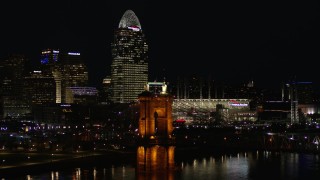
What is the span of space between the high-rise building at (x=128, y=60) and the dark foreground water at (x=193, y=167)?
80125 millimetres

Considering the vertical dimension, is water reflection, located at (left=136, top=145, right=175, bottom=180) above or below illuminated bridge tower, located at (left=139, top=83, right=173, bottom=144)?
below

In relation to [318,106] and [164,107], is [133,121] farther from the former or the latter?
[318,106]

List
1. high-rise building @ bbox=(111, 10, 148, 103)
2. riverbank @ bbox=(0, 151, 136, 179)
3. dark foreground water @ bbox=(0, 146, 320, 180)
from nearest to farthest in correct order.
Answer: riverbank @ bbox=(0, 151, 136, 179) → dark foreground water @ bbox=(0, 146, 320, 180) → high-rise building @ bbox=(111, 10, 148, 103)

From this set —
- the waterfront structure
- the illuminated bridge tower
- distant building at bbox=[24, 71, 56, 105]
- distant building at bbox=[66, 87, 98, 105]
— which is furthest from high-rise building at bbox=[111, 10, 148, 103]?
the illuminated bridge tower

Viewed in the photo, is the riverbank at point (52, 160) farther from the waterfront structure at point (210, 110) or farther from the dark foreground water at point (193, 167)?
the waterfront structure at point (210, 110)

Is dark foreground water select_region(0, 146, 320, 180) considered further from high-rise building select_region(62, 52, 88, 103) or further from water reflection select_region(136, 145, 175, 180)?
high-rise building select_region(62, 52, 88, 103)

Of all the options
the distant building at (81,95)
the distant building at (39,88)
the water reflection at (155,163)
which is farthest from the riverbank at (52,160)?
the distant building at (39,88)

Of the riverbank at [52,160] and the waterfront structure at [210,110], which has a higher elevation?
the waterfront structure at [210,110]

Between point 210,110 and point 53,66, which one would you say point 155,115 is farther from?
point 53,66

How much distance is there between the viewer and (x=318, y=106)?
422 ft

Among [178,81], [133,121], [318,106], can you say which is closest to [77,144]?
[133,121]

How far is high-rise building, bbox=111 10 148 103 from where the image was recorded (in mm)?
139500

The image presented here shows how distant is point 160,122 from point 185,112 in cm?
3184

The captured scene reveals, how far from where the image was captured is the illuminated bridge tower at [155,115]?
261 feet
